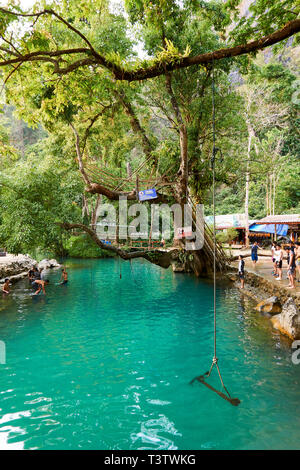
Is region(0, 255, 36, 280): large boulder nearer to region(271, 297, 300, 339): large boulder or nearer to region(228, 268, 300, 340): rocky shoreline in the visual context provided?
region(228, 268, 300, 340): rocky shoreline

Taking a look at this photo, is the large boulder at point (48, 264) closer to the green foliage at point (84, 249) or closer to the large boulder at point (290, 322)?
the green foliage at point (84, 249)

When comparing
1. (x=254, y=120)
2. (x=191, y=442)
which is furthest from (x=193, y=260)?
(x=254, y=120)

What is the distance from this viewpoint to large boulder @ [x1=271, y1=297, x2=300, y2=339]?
247 inches

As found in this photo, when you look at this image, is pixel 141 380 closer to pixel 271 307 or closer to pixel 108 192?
pixel 271 307

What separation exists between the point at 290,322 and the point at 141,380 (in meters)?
3.65

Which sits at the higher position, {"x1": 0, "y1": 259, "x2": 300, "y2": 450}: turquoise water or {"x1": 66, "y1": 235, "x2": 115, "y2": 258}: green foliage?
{"x1": 66, "y1": 235, "x2": 115, "y2": 258}: green foliage

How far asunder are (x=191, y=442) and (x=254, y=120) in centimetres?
2316

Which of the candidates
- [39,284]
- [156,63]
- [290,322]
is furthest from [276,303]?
[39,284]

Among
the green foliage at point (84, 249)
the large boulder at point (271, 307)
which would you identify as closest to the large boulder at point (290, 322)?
the large boulder at point (271, 307)

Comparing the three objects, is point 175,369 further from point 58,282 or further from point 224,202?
point 224,202

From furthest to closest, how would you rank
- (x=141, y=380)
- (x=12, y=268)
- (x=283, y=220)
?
(x=283, y=220) < (x=12, y=268) < (x=141, y=380)

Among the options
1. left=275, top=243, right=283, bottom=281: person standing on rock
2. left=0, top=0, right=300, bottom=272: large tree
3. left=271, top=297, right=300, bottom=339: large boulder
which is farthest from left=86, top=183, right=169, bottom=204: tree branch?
left=271, top=297, right=300, bottom=339: large boulder

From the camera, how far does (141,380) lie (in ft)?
15.6

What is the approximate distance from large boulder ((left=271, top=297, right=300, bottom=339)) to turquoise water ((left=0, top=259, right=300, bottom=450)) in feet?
0.79
